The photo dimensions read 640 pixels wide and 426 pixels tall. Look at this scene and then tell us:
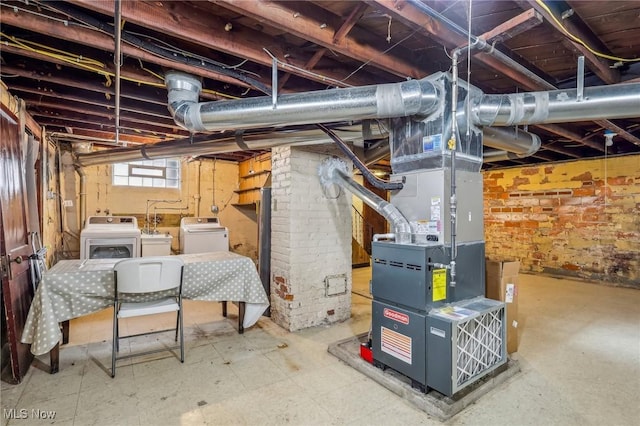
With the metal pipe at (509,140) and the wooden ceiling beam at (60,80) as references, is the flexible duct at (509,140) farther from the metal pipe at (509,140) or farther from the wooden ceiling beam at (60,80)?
the wooden ceiling beam at (60,80)

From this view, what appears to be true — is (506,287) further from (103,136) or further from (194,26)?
(103,136)

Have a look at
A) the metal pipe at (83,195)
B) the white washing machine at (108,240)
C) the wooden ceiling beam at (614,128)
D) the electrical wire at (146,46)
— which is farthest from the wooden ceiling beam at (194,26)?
the metal pipe at (83,195)

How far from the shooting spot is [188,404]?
204 cm

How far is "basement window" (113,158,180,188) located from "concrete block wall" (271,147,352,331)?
2872 millimetres

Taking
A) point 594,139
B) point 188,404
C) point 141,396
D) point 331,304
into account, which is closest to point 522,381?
point 331,304

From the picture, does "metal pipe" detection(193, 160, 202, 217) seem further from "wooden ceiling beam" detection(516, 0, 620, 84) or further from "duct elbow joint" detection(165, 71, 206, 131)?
"wooden ceiling beam" detection(516, 0, 620, 84)

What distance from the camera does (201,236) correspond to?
206 inches

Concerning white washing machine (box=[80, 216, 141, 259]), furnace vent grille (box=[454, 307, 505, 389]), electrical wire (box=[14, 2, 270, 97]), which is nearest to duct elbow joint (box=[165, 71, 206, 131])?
electrical wire (box=[14, 2, 270, 97])

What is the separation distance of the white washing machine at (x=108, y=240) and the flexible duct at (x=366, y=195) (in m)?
2.97

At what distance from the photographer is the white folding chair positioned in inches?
94.0

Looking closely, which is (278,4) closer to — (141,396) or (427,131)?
(427,131)

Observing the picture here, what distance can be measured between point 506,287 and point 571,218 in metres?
4.37

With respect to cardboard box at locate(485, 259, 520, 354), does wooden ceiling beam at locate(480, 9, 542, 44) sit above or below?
above

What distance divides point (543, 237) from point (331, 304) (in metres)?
5.00
